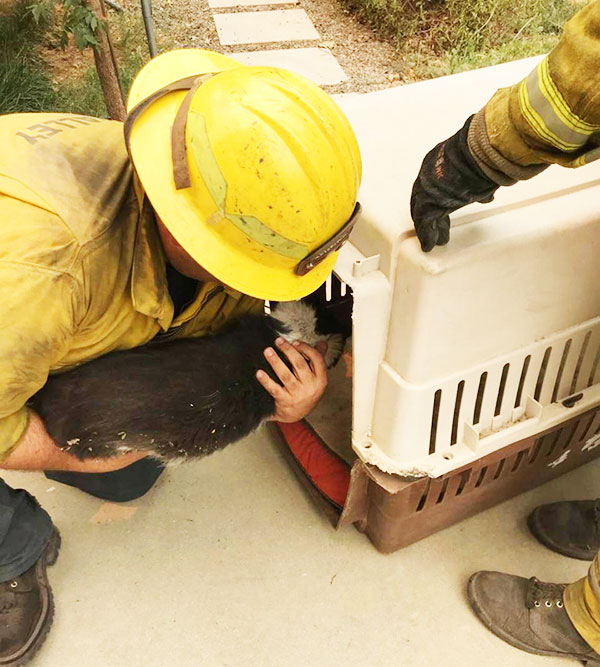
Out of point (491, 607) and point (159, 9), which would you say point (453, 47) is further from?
point (491, 607)

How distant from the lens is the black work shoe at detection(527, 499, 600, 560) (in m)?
1.29

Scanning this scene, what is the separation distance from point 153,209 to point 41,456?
438mm

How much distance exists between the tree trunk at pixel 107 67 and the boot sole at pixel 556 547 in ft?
5.55

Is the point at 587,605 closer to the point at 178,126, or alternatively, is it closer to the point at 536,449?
the point at 536,449

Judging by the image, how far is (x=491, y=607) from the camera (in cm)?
123

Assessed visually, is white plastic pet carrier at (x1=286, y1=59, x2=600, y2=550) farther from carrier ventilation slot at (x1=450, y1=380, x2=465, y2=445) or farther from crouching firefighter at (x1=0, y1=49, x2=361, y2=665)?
crouching firefighter at (x1=0, y1=49, x2=361, y2=665)

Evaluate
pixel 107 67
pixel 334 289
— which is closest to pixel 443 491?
pixel 334 289

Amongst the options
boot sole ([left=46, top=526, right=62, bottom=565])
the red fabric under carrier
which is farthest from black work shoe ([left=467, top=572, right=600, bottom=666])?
boot sole ([left=46, top=526, right=62, bottom=565])

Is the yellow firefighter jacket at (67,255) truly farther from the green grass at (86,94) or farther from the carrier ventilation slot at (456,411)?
the green grass at (86,94)

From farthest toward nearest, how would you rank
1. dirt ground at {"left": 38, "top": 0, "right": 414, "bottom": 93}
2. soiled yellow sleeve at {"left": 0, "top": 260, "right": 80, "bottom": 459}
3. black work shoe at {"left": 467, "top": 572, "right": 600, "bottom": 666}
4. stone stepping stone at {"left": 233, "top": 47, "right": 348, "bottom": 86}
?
dirt ground at {"left": 38, "top": 0, "right": 414, "bottom": 93}, stone stepping stone at {"left": 233, "top": 47, "right": 348, "bottom": 86}, black work shoe at {"left": 467, "top": 572, "right": 600, "bottom": 666}, soiled yellow sleeve at {"left": 0, "top": 260, "right": 80, "bottom": 459}

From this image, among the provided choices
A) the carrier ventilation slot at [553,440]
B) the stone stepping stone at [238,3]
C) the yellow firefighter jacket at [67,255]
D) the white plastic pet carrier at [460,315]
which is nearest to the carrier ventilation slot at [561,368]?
the white plastic pet carrier at [460,315]

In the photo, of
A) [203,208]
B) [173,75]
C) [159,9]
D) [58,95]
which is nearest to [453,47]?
[159,9]

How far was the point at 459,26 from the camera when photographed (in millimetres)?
3238

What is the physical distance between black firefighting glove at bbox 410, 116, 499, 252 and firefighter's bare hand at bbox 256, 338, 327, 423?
35 centimetres
